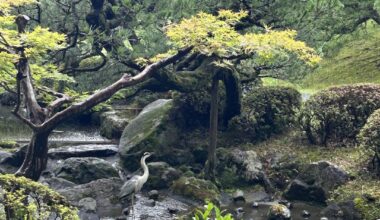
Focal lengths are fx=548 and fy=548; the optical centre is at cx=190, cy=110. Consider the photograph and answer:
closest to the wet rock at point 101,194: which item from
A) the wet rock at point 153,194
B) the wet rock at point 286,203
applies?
the wet rock at point 153,194

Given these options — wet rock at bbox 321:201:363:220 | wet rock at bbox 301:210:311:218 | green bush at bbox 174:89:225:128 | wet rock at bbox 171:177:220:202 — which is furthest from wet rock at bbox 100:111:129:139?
wet rock at bbox 321:201:363:220

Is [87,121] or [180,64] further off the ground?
[180,64]

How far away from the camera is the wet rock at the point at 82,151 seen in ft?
70.7

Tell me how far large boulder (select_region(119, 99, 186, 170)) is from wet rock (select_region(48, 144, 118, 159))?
0.83m

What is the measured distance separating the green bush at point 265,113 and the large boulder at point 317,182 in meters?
4.50

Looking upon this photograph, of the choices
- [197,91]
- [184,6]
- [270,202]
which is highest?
[184,6]

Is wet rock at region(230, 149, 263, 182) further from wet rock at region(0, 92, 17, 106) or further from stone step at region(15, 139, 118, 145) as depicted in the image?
wet rock at region(0, 92, 17, 106)

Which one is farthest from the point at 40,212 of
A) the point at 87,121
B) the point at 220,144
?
the point at 87,121

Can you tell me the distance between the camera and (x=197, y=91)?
22031mm

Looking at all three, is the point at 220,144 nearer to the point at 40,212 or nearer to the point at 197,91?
the point at 197,91

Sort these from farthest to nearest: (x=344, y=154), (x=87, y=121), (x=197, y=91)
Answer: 1. (x=87, y=121)
2. (x=197, y=91)
3. (x=344, y=154)

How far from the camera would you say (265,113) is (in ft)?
73.2

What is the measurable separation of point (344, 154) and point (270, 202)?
11.6ft

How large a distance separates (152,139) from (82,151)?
9.88ft
